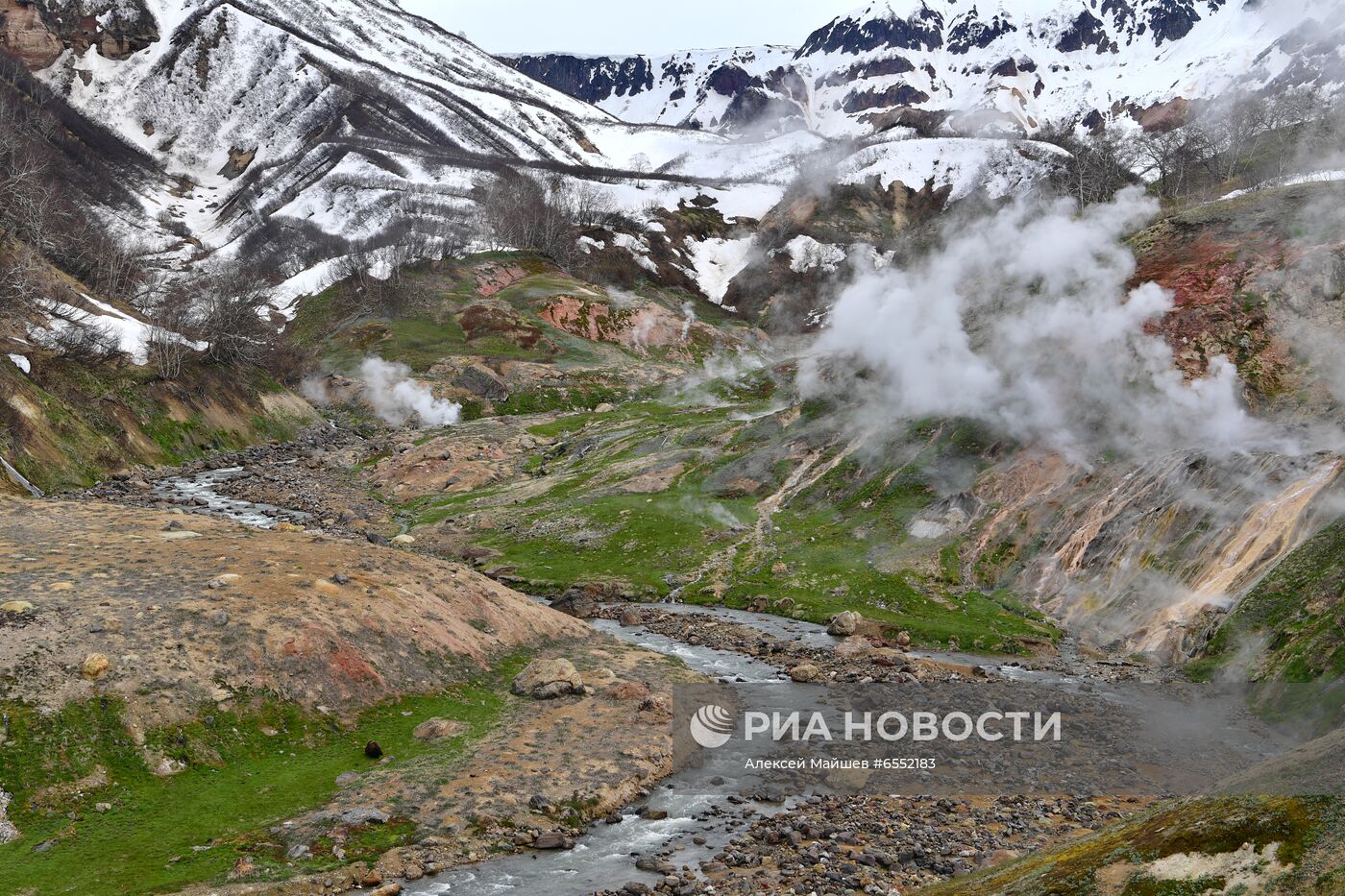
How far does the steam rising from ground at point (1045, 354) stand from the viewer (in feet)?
176

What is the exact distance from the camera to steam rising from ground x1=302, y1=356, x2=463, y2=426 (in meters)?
111

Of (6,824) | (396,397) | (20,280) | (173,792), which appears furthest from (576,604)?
(396,397)

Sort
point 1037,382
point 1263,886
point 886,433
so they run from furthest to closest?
point 886,433, point 1037,382, point 1263,886

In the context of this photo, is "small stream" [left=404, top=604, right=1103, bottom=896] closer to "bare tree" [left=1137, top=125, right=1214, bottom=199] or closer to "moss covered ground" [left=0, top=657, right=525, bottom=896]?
"moss covered ground" [left=0, top=657, right=525, bottom=896]

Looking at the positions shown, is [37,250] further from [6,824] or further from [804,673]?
[804,673]

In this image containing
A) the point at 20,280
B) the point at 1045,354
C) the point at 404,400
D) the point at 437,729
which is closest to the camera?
the point at 437,729

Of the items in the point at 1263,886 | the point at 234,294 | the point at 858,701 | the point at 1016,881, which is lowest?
the point at 858,701

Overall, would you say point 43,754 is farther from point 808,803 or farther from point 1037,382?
point 1037,382

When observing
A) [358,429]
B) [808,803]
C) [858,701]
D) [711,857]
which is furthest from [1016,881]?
[358,429]

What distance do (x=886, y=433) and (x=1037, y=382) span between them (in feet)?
39.4

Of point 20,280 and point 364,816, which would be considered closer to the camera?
point 364,816

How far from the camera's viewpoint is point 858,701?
3584cm

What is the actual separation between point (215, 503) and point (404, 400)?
50.3 m

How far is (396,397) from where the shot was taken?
11362cm
